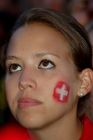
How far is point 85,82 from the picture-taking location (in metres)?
2.50

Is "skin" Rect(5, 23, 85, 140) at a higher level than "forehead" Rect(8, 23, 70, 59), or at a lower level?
lower

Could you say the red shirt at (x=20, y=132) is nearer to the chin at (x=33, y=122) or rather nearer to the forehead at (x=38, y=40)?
the chin at (x=33, y=122)

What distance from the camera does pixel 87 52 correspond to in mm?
2576

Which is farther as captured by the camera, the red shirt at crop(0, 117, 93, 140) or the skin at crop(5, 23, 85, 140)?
the red shirt at crop(0, 117, 93, 140)

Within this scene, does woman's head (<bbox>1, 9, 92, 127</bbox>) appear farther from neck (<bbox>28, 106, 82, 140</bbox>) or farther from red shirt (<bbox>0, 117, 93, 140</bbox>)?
red shirt (<bbox>0, 117, 93, 140</bbox>)

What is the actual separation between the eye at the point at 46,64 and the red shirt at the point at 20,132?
0.42 metres

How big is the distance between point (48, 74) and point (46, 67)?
4 centimetres

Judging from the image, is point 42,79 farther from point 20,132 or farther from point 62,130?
point 20,132

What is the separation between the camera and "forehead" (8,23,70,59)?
2404 mm

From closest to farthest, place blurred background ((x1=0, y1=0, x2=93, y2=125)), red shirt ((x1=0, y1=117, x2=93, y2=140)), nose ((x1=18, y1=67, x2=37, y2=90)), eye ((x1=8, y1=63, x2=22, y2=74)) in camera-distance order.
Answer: nose ((x1=18, y1=67, x2=37, y2=90)), eye ((x1=8, y1=63, x2=22, y2=74)), red shirt ((x1=0, y1=117, x2=93, y2=140)), blurred background ((x1=0, y1=0, x2=93, y2=125))

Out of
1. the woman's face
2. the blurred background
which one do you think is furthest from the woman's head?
the blurred background

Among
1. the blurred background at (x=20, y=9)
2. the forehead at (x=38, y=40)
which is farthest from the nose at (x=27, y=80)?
the blurred background at (x=20, y=9)

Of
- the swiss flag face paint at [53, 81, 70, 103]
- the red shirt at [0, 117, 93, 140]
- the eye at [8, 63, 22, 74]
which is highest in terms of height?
the eye at [8, 63, 22, 74]

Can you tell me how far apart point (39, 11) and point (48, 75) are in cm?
39
